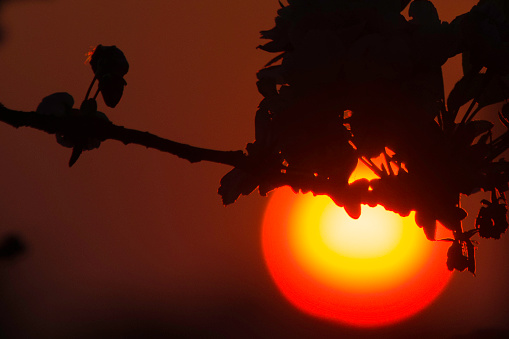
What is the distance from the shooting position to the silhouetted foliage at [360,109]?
0.79 meters

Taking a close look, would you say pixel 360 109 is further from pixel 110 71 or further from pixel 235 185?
pixel 110 71

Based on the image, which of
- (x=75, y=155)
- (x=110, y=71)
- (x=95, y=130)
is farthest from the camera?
(x=110, y=71)

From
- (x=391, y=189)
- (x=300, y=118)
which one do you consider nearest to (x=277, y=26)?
(x=300, y=118)

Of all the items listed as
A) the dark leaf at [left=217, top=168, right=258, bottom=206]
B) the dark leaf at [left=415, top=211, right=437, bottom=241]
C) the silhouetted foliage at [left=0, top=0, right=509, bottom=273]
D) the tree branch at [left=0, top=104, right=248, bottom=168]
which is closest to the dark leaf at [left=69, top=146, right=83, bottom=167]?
the silhouetted foliage at [left=0, top=0, right=509, bottom=273]

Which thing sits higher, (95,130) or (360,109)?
(360,109)

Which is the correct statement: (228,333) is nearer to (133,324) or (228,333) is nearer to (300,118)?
(133,324)

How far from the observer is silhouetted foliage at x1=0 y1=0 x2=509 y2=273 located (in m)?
0.79

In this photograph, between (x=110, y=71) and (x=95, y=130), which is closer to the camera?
(x=95, y=130)

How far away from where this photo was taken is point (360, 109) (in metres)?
0.83

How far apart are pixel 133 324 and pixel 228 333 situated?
8.41 meters

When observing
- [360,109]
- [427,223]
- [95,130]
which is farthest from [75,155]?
[427,223]

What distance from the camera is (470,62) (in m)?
1.00

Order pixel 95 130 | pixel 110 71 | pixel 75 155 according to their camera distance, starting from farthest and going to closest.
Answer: pixel 110 71 → pixel 75 155 → pixel 95 130

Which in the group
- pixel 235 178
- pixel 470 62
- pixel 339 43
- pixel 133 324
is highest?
pixel 470 62
